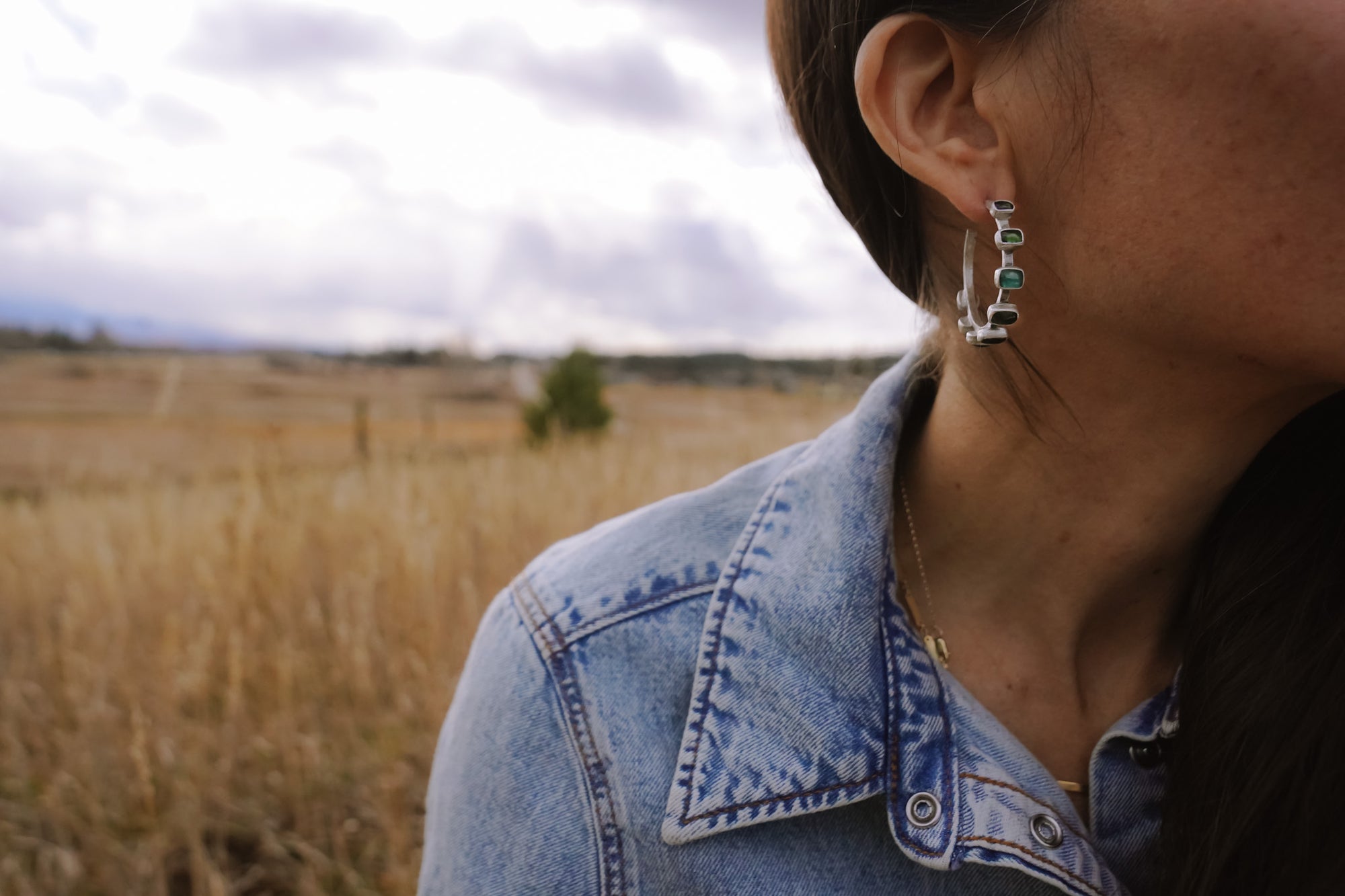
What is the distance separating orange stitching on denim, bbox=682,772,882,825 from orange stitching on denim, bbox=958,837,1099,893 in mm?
108

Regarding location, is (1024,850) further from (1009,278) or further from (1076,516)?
(1009,278)

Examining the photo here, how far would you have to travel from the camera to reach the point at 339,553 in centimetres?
328

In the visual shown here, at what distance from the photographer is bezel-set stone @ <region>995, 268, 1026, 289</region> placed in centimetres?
85

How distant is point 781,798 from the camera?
2.97 ft

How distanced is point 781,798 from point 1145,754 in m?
0.47

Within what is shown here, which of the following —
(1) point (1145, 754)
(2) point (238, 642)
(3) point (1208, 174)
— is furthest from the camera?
(2) point (238, 642)

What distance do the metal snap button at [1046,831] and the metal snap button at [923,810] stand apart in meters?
0.10

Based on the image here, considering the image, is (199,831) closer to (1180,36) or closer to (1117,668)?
(1117,668)

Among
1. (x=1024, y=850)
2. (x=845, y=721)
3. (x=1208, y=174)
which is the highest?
(x=1208, y=174)

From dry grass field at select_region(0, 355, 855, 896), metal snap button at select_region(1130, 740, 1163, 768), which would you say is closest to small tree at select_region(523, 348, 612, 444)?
dry grass field at select_region(0, 355, 855, 896)

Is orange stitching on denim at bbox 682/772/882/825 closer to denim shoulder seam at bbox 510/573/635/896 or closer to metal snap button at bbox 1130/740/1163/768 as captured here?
denim shoulder seam at bbox 510/573/635/896

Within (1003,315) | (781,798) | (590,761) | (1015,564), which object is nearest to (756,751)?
(781,798)

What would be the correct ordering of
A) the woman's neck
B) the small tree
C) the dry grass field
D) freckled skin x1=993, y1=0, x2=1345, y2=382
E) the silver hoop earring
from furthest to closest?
1. the small tree
2. the dry grass field
3. the woman's neck
4. the silver hoop earring
5. freckled skin x1=993, y1=0, x2=1345, y2=382

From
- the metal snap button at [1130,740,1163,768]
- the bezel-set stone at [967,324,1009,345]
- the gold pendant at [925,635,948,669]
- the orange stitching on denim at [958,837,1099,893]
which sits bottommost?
the orange stitching on denim at [958,837,1099,893]
